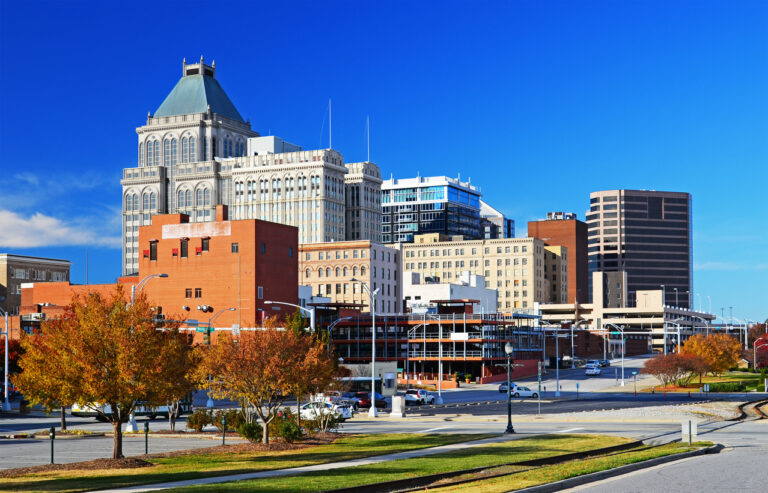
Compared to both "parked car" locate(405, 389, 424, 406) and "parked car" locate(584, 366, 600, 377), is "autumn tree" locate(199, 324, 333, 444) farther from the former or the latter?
"parked car" locate(584, 366, 600, 377)

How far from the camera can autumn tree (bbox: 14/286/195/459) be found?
114ft

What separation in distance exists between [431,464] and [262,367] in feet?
37.7

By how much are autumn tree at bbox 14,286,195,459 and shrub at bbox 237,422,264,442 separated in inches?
266

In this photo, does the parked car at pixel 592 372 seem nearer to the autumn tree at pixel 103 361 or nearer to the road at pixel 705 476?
the road at pixel 705 476

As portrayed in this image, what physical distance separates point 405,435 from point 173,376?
14865mm

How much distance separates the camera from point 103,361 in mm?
35406

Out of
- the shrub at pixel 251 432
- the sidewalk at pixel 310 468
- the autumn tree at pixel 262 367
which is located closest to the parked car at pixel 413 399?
the sidewalk at pixel 310 468

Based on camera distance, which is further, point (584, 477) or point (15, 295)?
point (15, 295)

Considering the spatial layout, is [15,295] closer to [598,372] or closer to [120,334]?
[598,372]

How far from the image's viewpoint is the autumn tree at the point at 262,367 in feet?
136

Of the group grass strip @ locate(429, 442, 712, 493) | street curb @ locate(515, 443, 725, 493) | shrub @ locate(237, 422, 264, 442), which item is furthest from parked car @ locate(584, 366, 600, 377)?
shrub @ locate(237, 422, 264, 442)

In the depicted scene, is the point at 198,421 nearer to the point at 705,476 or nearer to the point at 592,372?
the point at 705,476

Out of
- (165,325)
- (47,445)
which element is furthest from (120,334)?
(47,445)

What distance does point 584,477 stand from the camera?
96.8ft
